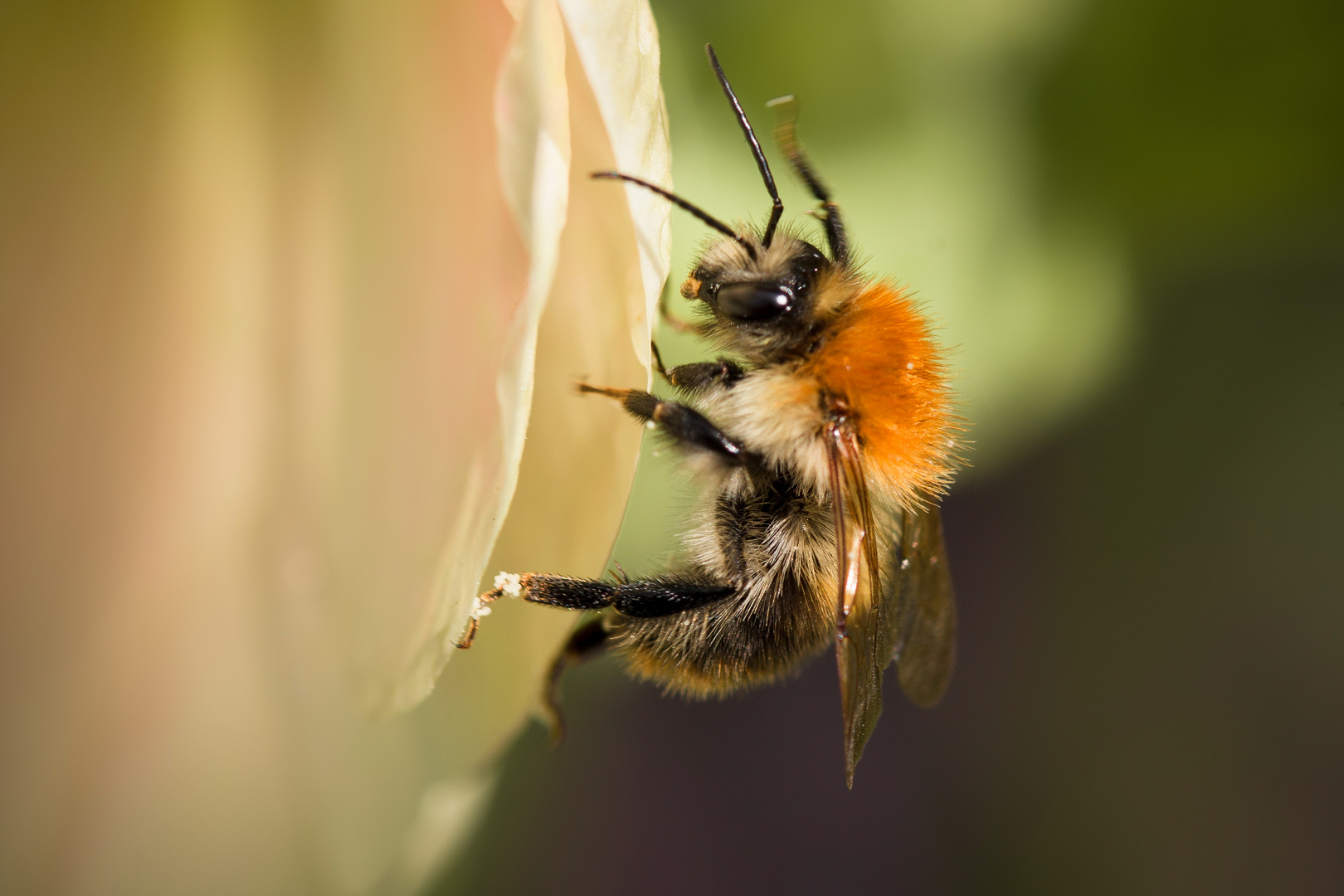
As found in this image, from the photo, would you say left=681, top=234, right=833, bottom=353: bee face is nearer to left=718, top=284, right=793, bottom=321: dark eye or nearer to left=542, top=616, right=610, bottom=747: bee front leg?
left=718, top=284, right=793, bottom=321: dark eye

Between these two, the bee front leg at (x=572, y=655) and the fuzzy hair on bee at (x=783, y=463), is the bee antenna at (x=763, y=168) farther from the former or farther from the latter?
the bee front leg at (x=572, y=655)

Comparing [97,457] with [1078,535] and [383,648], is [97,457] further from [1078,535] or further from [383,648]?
[1078,535]

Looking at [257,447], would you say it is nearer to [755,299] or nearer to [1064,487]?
[755,299]

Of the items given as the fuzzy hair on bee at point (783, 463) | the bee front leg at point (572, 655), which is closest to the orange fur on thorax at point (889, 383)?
the fuzzy hair on bee at point (783, 463)

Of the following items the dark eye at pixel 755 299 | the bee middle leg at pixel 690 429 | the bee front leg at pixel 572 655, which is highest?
the dark eye at pixel 755 299

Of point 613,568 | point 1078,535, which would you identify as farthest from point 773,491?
point 1078,535

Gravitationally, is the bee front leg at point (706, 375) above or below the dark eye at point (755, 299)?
below

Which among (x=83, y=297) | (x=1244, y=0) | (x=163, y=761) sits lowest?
(x=163, y=761)
